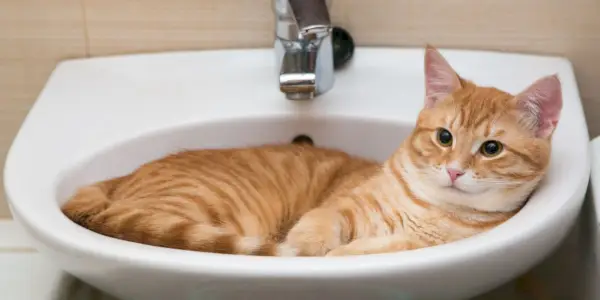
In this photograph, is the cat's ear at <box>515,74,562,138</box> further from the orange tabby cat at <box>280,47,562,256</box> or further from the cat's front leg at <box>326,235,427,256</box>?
the cat's front leg at <box>326,235,427,256</box>

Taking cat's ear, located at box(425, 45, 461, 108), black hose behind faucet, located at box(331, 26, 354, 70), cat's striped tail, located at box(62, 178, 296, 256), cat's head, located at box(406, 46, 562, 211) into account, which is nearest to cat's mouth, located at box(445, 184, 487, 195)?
cat's head, located at box(406, 46, 562, 211)

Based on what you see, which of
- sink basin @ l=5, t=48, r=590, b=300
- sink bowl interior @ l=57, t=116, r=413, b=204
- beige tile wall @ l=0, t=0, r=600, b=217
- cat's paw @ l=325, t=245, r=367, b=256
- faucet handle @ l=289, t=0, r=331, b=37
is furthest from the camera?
beige tile wall @ l=0, t=0, r=600, b=217

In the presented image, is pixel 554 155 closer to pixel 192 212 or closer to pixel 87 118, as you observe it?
pixel 192 212

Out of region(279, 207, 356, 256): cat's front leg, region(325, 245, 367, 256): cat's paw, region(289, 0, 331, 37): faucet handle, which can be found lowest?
region(279, 207, 356, 256): cat's front leg

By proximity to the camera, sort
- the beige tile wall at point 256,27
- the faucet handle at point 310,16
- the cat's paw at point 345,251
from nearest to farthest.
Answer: the cat's paw at point 345,251 → the faucet handle at point 310,16 → the beige tile wall at point 256,27

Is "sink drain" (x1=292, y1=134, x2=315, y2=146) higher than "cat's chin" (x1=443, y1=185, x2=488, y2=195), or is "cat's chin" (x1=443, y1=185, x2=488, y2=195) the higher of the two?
"cat's chin" (x1=443, y1=185, x2=488, y2=195)

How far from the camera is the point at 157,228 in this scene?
79cm

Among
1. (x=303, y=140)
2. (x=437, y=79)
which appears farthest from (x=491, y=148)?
(x=303, y=140)

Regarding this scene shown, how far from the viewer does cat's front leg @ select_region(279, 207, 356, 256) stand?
83 centimetres

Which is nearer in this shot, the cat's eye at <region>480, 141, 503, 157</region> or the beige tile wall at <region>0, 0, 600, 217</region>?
the cat's eye at <region>480, 141, 503, 157</region>

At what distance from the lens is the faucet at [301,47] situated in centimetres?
96

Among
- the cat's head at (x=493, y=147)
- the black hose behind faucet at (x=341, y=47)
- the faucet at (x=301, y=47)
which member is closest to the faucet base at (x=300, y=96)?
the faucet at (x=301, y=47)

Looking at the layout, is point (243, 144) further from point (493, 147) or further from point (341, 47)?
point (493, 147)

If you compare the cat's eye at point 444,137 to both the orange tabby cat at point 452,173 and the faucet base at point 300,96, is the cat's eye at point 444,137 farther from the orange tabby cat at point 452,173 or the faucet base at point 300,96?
the faucet base at point 300,96
